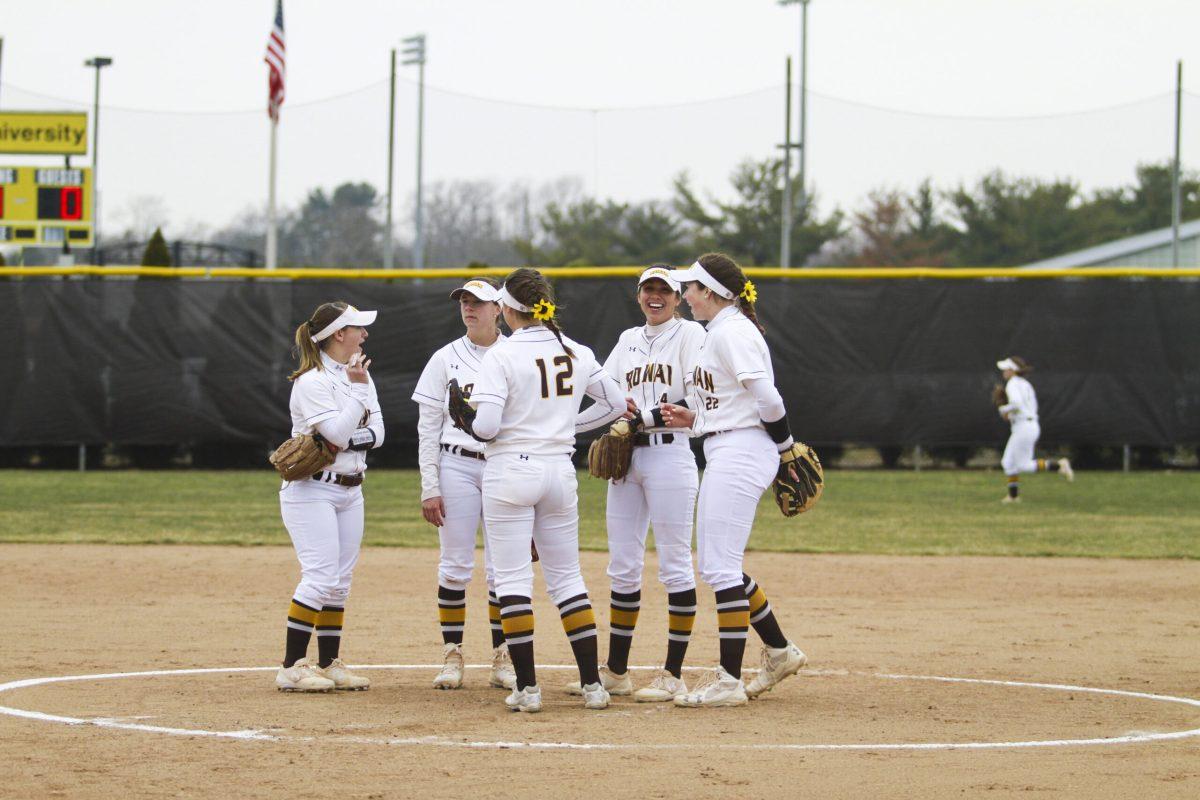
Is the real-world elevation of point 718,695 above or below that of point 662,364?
below

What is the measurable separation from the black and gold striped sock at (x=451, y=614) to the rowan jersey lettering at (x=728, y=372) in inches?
60.1

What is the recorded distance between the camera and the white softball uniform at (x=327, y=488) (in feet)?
21.9

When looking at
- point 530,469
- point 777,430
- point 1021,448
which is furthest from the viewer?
point 1021,448

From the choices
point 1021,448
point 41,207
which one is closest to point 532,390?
point 1021,448

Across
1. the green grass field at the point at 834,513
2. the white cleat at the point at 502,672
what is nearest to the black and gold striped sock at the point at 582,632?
the white cleat at the point at 502,672

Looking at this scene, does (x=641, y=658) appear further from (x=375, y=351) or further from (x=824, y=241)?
(x=824, y=241)

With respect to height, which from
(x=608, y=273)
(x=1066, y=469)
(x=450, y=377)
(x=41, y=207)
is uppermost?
(x=41, y=207)

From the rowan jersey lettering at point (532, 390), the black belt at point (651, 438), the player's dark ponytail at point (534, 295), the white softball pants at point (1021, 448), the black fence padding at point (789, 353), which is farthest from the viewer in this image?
the black fence padding at point (789, 353)

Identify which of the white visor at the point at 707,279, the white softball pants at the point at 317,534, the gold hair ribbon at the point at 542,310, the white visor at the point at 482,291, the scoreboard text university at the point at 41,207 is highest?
the scoreboard text university at the point at 41,207

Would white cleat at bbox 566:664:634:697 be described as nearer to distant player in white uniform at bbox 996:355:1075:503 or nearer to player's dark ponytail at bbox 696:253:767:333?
player's dark ponytail at bbox 696:253:767:333

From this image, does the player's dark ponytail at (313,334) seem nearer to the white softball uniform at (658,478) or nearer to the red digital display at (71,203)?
the white softball uniform at (658,478)

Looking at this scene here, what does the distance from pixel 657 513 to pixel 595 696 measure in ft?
2.86

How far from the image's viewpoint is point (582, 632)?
6.33 m

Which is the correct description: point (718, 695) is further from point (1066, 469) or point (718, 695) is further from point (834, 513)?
point (1066, 469)
